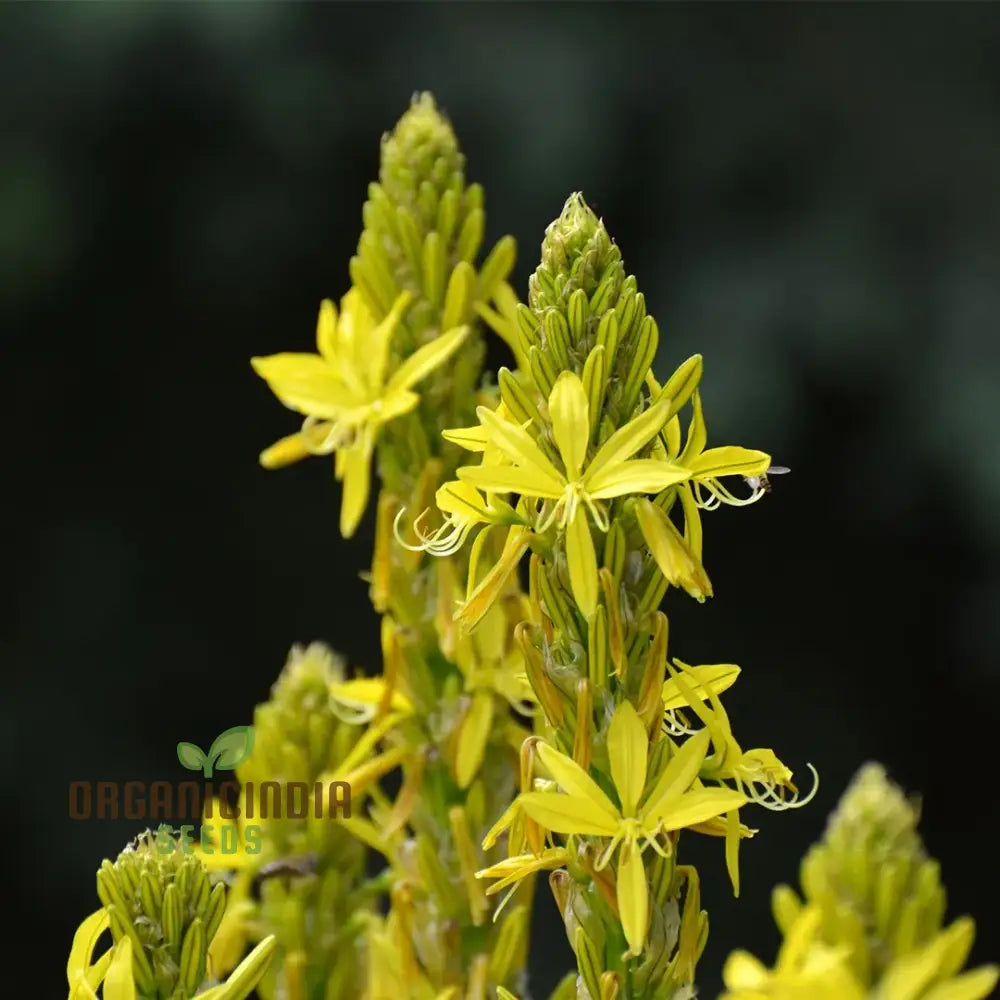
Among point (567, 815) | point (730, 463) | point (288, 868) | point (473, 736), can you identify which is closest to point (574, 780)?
point (567, 815)

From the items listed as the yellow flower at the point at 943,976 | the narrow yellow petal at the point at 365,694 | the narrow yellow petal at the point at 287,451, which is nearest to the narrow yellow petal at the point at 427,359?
the narrow yellow petal at the point at 287,451

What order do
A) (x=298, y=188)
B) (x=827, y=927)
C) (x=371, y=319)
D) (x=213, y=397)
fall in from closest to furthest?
1. (x=827, y=927)
2. (x=371, y=319)
3. (x=298, y=188)
4. (x=213, y=397)

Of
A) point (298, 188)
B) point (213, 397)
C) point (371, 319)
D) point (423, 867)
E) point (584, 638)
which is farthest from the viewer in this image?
point (213, 397)

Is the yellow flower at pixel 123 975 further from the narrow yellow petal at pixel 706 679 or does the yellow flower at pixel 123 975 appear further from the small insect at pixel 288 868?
the small insect at pixel 288 868

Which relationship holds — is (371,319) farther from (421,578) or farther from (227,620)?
(227,620)

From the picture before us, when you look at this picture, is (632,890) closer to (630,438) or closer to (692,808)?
(692,808)

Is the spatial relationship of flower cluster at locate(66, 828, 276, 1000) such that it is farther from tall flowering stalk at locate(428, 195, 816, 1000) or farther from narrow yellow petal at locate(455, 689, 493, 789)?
narrow yellow petal at locate(455, 689, 493, 789)

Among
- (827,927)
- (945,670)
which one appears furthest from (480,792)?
(945,670)
